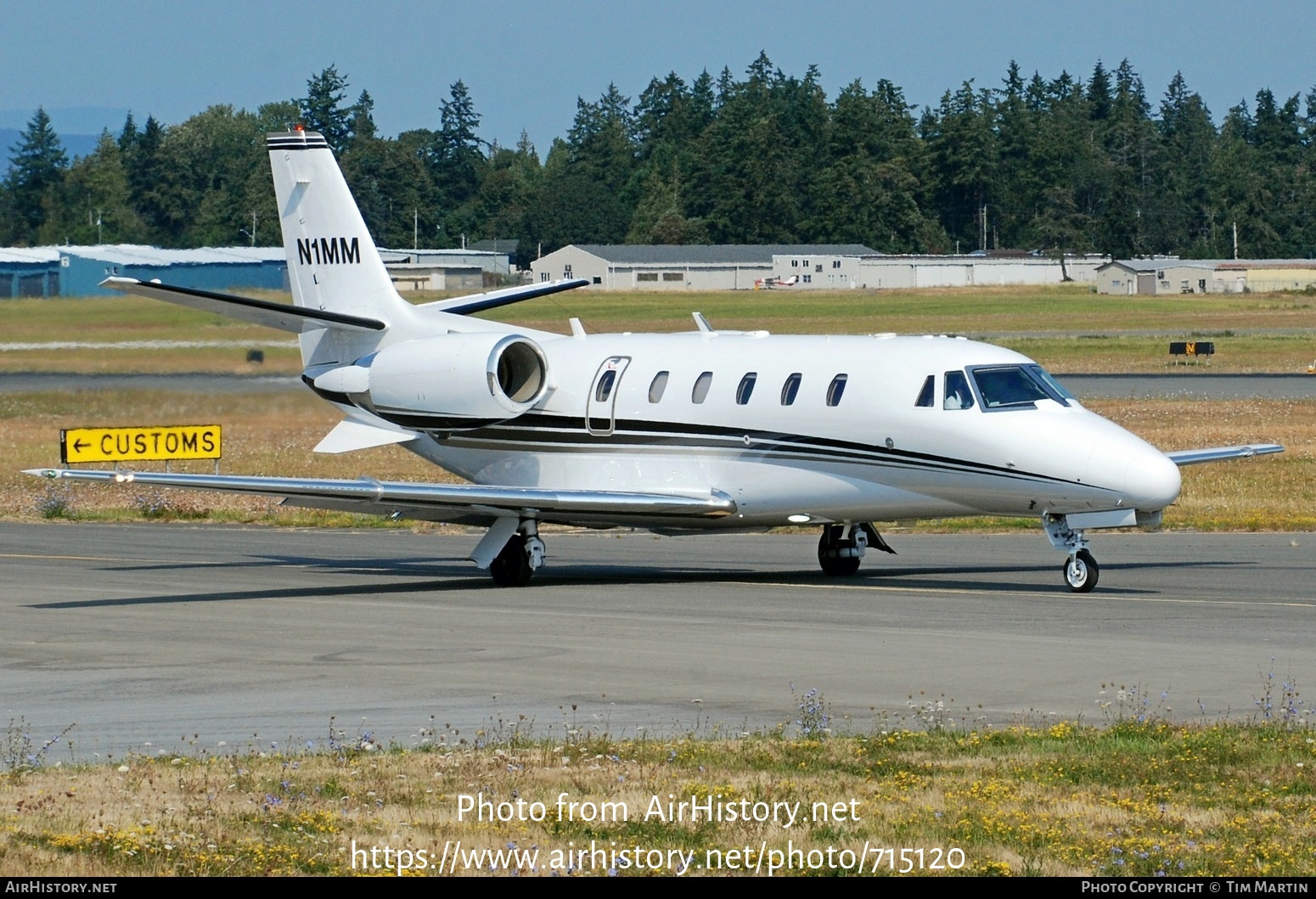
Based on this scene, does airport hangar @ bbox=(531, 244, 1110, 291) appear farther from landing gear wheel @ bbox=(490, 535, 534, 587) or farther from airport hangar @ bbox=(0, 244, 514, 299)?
landing gear wheel @ bbox=(490, 535, 534, 587)

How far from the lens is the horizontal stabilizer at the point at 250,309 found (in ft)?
74.5

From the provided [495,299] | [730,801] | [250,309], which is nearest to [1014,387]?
[495,299]

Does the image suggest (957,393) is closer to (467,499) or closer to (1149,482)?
(1149,482)

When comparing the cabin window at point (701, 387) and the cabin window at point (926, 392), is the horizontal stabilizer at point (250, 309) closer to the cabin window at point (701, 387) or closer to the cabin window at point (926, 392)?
the cabin window at point (701, 387)

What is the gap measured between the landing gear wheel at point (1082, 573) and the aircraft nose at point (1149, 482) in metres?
1.23

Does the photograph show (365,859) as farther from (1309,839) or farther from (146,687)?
(146,687)

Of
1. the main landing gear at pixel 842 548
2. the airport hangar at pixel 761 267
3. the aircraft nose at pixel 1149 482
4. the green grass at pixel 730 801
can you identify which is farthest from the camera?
the airport hangar at pixel 761 267

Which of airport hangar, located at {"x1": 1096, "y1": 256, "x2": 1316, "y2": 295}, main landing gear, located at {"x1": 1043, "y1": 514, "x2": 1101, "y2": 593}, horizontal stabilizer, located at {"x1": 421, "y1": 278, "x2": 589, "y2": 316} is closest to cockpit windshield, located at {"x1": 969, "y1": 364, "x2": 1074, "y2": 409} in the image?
main landing gear, located at {"x1": 1043, "y1": 514, "x2": 1101, "y2": 593}

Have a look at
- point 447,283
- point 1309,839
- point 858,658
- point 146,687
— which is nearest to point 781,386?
point 858,658

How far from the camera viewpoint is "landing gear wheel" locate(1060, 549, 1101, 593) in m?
21.4

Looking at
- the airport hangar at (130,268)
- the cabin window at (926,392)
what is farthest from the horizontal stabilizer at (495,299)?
the cabin window at (926,392)

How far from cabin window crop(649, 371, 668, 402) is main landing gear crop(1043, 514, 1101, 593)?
5.32m

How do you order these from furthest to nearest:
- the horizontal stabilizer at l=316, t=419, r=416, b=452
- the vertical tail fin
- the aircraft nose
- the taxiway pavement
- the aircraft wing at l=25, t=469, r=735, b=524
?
the vertical tail fin < the horizontal stabilizer at l=316, t=419, r=416, b=452 < the aircraft wing at l=25, t=469, r=735, b=524 < the aircraft nose < the taxiway pavement

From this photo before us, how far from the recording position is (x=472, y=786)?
1116cm
